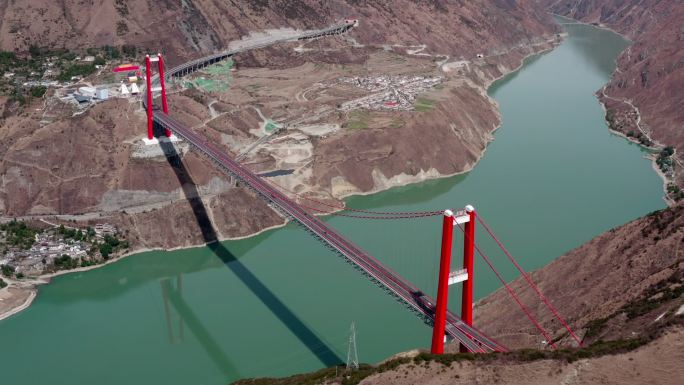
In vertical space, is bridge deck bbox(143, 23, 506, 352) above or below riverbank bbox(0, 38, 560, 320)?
above

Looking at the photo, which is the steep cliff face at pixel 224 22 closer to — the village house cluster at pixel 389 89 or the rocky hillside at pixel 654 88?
the village house cluster at pixel 389 89

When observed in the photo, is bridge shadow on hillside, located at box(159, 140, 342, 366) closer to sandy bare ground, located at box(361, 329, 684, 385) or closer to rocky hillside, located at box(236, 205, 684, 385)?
rocky hillside, located at box(236, 205, 684, 385)

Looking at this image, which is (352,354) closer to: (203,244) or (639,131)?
(203,244)

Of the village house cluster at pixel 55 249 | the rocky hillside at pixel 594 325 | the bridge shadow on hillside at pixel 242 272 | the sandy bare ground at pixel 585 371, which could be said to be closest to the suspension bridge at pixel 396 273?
the rocky hillside at pixel 594 325

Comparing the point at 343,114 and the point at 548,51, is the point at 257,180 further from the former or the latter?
the point at 548,51

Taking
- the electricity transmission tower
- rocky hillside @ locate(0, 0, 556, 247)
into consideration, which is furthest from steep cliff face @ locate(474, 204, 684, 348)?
rocky hillside @ locate(0, 0, 556, 247)

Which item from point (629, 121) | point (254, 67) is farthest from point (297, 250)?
point (629, 121)

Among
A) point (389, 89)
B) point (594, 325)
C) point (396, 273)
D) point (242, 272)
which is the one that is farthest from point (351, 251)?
point (389, 89)
